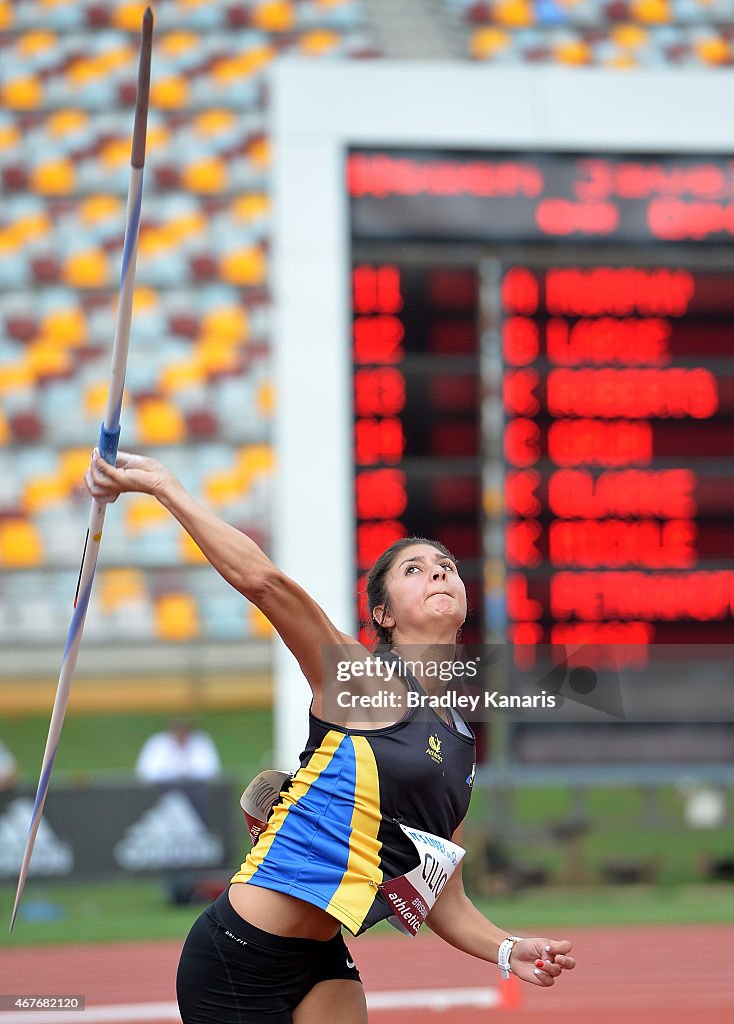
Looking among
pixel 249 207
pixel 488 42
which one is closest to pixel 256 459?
pixel 249 207

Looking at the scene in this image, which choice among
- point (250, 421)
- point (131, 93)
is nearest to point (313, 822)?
point (250, 421)

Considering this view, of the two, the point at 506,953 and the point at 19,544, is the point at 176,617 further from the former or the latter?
the point at 506,953

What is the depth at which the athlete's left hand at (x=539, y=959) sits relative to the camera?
2496mm

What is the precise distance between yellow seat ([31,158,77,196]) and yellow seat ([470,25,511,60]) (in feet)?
15.3

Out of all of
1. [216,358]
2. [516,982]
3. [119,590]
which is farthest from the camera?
[216,358]

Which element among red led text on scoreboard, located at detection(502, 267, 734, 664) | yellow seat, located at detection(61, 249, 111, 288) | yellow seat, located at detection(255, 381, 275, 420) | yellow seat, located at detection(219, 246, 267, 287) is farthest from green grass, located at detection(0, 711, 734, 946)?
yellow seat, located at detection(219, 246, 267, 287)

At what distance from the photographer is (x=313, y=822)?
→ 8.00 feet

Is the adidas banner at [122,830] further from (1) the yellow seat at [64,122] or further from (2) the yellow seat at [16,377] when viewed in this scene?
(1) the yellow seat at [64,122]

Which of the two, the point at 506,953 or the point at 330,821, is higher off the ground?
the point at 330,821

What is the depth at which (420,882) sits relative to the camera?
8.10ft

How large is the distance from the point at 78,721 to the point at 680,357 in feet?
25.1

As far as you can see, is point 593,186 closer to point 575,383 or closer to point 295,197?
point 575,383

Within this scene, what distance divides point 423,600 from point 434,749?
0.82 ft

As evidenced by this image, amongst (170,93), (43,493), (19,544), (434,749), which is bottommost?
(434,749)
